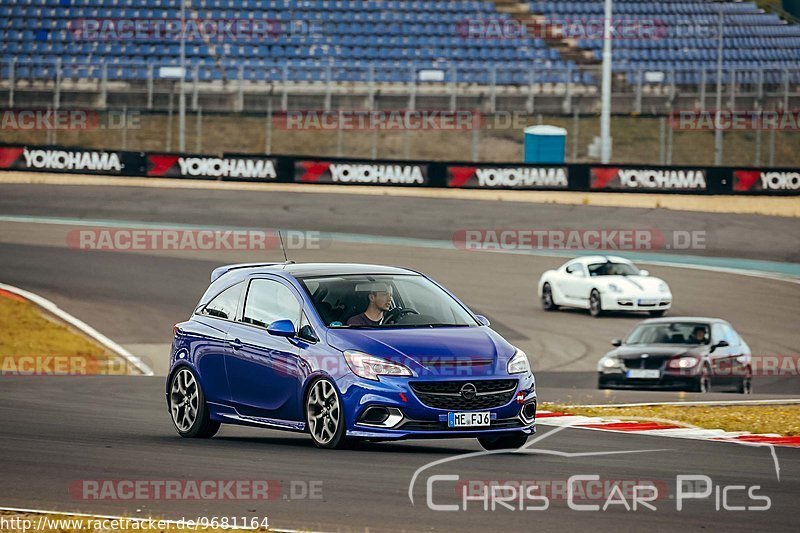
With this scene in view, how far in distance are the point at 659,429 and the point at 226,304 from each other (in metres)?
3.94

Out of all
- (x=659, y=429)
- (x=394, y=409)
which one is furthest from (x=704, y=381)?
(x=394, y=409)

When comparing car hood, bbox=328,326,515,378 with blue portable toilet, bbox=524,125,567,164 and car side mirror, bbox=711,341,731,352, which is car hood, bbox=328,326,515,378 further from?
blue portable toilet, bbox=524,125,567,164

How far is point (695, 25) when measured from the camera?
4856 centimetres

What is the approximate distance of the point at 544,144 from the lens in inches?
1601

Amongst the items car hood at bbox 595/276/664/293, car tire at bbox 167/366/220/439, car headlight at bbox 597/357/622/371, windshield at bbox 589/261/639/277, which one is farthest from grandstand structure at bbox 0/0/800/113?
car tire at bbox 167/366/220/439

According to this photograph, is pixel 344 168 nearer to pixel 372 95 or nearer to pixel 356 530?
pixel 372 95

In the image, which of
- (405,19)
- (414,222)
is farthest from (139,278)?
(405,19)

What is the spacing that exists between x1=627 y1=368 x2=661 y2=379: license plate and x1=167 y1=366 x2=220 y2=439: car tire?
9555mm

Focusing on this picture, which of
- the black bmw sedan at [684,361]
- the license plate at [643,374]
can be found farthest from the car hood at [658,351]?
the license plate at [643,374]

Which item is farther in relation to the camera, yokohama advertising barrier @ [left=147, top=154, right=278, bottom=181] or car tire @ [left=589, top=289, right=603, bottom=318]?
yokohama advertising barrier @ [left=147, top=154, right=278, bottom=181]

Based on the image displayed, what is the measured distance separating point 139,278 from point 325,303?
18065mm

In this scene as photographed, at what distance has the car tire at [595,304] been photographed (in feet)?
90.0

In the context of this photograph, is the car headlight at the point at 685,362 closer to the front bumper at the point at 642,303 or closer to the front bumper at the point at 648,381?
the front bumper at the point at 648,381

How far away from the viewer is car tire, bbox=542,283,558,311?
28.1 metres
